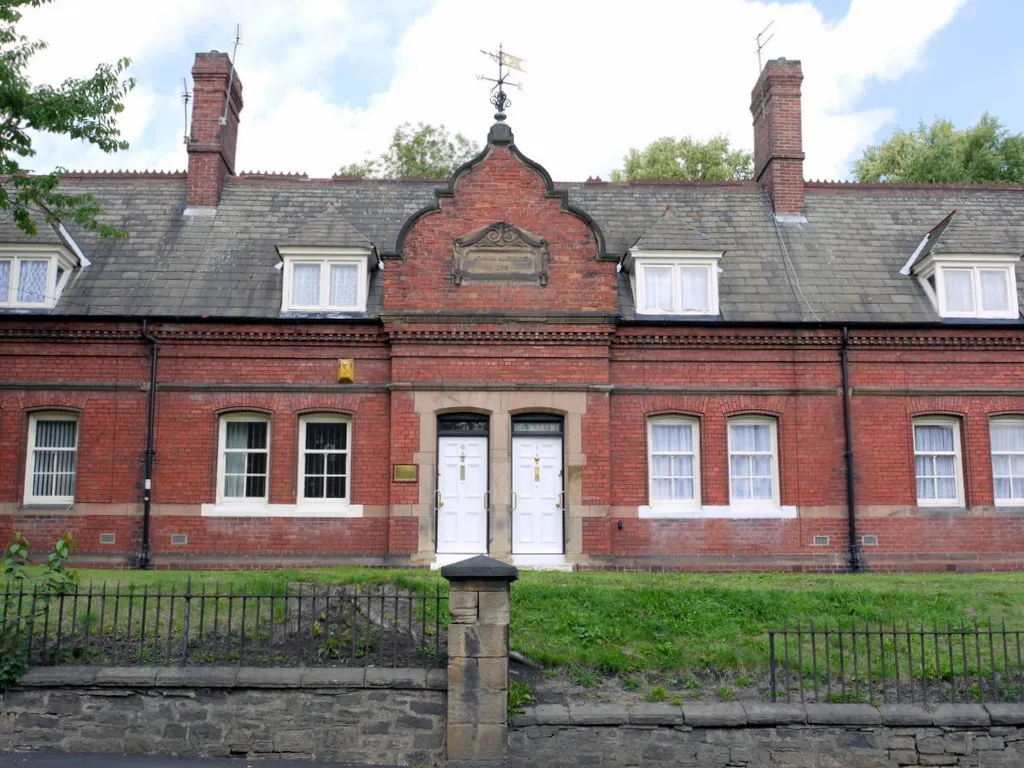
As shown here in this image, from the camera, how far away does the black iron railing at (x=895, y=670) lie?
9.77 meters

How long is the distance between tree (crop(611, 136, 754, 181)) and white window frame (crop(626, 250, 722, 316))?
18.8 meters

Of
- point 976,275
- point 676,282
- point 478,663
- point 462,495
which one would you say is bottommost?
point 478,663

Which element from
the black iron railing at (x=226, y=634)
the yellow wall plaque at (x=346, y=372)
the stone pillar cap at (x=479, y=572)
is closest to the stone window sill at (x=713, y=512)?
the yellow wall plaque at (x=346, y=372)

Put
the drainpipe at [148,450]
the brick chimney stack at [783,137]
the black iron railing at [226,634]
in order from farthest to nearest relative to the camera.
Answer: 1. the brick chimney stack at [783,137]
2. the drainpipe at [148,450]
3. the black iron railing at [226,634]

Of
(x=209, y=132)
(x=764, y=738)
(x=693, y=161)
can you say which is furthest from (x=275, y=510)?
(x=693, y=161)

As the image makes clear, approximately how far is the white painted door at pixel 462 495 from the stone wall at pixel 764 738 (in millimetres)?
7713

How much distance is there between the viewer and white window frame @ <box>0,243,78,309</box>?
18.1 metres

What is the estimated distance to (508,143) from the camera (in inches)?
720

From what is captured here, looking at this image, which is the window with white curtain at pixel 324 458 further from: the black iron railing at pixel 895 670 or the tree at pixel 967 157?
the tree at pixel 967 157

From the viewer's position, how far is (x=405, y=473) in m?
17.1

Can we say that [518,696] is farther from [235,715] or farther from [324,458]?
[324,458]

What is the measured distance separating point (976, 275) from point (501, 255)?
373 inches

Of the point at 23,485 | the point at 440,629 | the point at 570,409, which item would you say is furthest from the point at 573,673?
the point at 23,485

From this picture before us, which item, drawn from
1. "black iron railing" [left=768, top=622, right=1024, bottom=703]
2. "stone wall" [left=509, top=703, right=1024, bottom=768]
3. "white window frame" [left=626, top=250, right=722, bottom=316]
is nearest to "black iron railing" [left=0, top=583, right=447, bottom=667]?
"stone wall" [left=509, top=703, right=1024, bottom=768]
